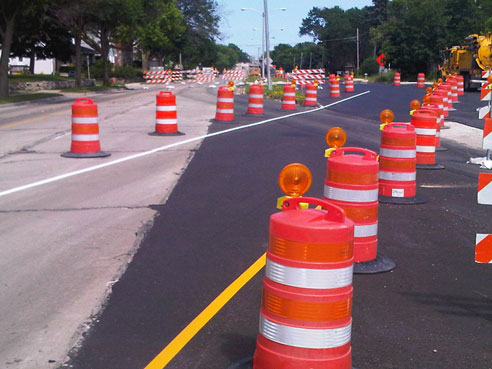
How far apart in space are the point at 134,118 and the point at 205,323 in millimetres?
18307

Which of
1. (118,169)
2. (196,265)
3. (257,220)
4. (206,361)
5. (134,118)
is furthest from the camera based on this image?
(134,118)

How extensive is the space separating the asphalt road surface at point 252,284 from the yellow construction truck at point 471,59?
31761 millimetres

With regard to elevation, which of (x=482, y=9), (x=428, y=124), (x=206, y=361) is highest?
(x=482, y=9)

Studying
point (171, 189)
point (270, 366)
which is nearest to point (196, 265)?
point (270, 366)

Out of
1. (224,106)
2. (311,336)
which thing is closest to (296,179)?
(311,336)

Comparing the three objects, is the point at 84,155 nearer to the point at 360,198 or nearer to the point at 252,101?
the point at 360,198

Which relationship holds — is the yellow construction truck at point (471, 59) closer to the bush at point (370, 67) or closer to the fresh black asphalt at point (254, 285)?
the fresh black asphalt at point (254, 285)

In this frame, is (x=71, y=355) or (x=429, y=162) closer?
(x=71, y=355)

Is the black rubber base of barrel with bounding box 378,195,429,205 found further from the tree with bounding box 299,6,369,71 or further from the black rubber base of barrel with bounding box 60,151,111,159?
the tree with bounding box 299,6,369,71

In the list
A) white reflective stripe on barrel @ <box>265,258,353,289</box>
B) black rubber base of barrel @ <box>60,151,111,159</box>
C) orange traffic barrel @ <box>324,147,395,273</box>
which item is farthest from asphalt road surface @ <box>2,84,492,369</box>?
black rubber base of barrel @ <box>60,151,111,159</box>

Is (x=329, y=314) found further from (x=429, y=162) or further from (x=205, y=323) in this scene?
(x=429, y=162)

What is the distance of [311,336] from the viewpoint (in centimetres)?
402

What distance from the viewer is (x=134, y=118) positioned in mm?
23078

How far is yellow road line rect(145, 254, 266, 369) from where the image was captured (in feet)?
15.7
